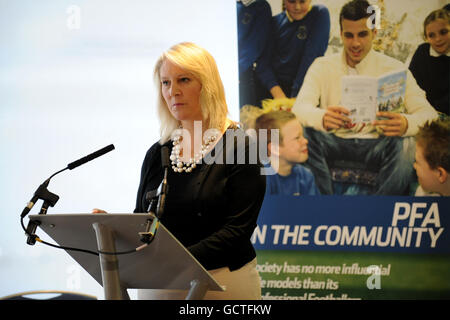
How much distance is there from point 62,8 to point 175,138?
225cm

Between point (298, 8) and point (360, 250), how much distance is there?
5.63ft

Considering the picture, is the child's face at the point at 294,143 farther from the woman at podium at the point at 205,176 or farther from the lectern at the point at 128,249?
the lectern at the point at 128,249

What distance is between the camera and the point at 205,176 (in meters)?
2.24

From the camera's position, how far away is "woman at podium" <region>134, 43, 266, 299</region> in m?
2.14

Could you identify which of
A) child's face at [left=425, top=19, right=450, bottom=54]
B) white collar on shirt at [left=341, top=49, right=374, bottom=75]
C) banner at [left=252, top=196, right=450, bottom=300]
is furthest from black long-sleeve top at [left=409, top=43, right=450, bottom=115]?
banner at [left=252, top=196, right=450, bottom=300]

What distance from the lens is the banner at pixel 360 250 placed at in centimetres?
393

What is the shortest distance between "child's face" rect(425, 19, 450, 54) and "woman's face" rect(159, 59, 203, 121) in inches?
88.4

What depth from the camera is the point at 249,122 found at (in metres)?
4.01

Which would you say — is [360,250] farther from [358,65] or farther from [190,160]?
[190,160]

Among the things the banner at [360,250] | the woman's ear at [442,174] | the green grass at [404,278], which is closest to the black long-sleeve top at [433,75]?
the woman's ear at [442,174]

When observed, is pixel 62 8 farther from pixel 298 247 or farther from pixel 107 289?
pixel 107 289

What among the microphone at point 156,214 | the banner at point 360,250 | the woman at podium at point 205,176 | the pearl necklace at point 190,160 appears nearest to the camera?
the microphone at point 156,214

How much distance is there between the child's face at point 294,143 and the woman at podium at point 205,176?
163 cm
